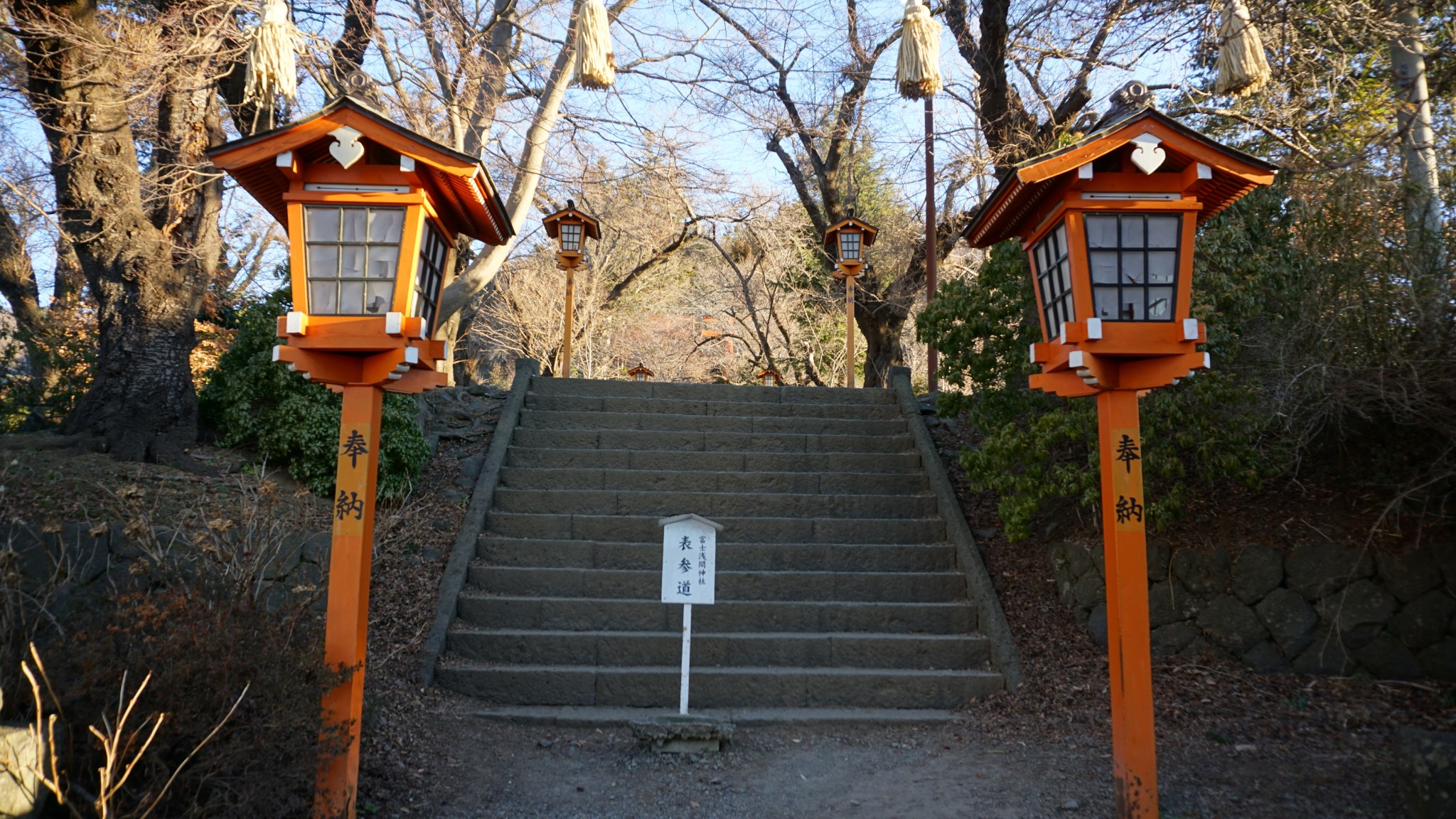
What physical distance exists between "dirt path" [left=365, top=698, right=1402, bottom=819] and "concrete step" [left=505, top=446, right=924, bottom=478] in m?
3.05

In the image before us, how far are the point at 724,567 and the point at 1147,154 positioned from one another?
4254 mm

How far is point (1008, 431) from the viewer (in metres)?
6.66

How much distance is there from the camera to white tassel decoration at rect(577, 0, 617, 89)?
247 inches

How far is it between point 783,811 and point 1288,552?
411 centimetres

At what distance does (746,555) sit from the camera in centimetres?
→ 716

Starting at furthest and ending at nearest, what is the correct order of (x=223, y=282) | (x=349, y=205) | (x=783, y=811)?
(x=223, y=282), (x=783, y=811), (x=349, y=205)

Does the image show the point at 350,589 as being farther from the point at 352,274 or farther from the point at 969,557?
the point at 969,557

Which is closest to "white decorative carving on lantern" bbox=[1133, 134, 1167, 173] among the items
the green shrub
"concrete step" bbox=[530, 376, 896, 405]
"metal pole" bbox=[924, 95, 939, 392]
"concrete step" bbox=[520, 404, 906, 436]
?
"concrete step" bbox=[520, 404, 906, 436]

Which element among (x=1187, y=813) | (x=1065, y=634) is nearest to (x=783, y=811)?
(x=1187, y=813)

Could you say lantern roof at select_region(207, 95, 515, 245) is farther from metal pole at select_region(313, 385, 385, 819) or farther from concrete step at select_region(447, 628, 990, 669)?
concrete step at select_region(447, 628, 990, 669)

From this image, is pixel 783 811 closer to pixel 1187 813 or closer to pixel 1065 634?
pixel 1187 813

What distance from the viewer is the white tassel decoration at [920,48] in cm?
618

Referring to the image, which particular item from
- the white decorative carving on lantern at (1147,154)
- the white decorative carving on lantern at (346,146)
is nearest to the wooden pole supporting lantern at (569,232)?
the white decorative carving on lantern at (346,146)

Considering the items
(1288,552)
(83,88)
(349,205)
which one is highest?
(83,88)
